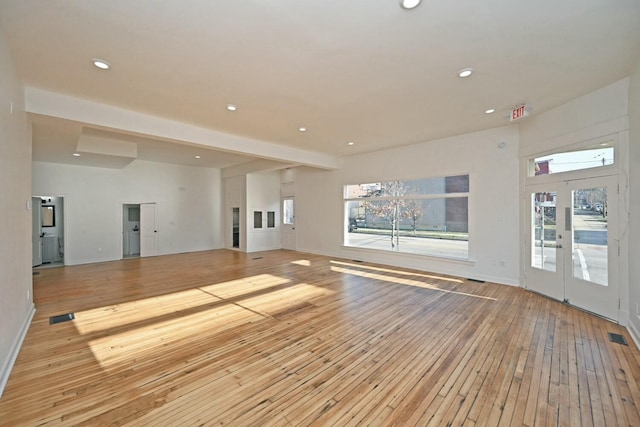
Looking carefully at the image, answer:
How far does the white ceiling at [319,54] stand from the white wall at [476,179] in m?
1.10

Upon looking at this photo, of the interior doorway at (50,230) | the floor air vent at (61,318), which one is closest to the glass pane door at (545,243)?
the floor air vent at (61,318)

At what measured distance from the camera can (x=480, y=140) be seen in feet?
19.0

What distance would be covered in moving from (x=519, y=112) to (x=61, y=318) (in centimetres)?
748

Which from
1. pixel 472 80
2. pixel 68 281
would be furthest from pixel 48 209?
pixel 472 80

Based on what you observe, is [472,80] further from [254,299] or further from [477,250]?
[254,299]

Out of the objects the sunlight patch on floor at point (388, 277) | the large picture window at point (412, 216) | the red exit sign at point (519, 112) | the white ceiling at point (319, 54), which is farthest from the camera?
the large picture window at point (412, 216)

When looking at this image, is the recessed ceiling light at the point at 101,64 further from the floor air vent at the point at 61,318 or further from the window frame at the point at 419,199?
the window frame at the point at 419,199

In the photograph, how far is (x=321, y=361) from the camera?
8.96 ft

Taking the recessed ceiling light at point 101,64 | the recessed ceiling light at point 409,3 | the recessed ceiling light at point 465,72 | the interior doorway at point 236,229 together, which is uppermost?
the recessed ceiling light at point 101,64

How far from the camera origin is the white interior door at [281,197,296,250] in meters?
10.4

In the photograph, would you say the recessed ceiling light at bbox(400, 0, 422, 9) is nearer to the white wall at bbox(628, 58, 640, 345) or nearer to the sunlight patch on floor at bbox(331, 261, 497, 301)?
the white wall at bbox(628, 58, 640, 345)

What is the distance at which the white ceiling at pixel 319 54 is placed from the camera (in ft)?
7.47

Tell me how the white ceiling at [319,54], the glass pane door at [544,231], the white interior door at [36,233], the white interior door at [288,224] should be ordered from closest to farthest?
the white ceiling at [319,54]
the glass pane door at [544,231]
the white interior door at [36,233]
the white interior door at [288,224]

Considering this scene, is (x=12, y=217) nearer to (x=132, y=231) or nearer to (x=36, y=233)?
(x=36, y=233)
